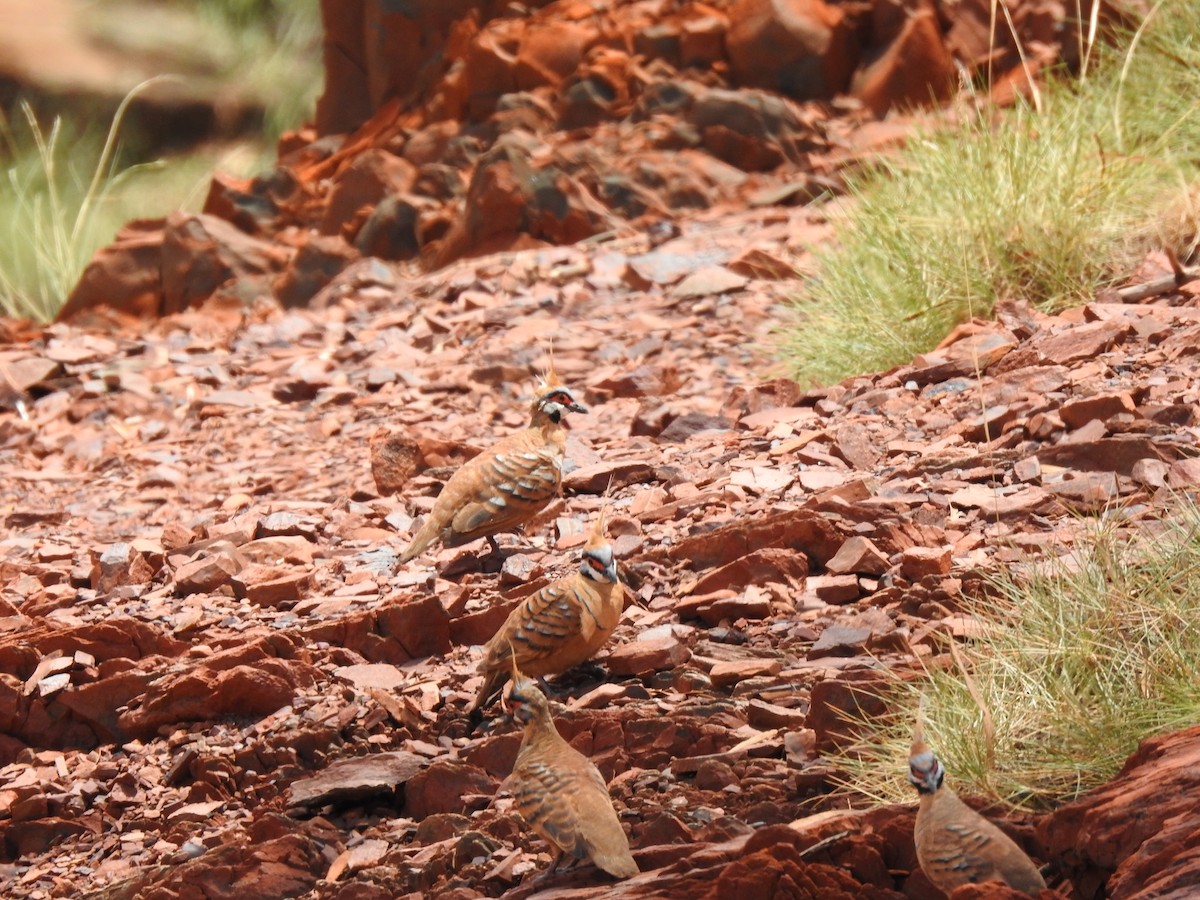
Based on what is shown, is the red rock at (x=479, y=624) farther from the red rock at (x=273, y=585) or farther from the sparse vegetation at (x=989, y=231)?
the sparse vegetation at (x=989, y=231)

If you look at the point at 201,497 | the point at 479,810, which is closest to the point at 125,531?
the point at 201,497

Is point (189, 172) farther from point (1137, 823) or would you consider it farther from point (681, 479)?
point (1137, 823)

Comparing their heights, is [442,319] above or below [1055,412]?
below

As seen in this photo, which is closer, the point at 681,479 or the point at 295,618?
the point at 295,618

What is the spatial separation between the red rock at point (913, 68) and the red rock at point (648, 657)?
776 cm

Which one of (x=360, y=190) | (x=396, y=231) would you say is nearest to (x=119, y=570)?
(x=396, y=231)

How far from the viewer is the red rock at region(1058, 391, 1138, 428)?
538 centimetres

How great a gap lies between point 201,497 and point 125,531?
438mm

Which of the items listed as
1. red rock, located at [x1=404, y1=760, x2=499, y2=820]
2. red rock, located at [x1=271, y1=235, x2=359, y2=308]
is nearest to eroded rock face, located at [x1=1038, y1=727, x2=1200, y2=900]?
red rock, located at [x1=404, y1=760, x2=499, y2=820]

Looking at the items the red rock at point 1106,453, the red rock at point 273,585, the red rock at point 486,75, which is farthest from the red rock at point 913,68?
the red rock at point 273,585

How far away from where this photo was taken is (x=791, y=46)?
37.3 ft

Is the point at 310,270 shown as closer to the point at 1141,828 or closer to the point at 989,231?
the point at 989,231

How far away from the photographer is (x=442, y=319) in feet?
30.1

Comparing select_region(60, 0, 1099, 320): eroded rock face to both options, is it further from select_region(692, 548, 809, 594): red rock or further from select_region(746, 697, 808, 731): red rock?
select_region(746, 697, 808, 731): red rock
